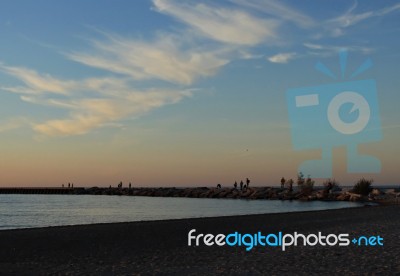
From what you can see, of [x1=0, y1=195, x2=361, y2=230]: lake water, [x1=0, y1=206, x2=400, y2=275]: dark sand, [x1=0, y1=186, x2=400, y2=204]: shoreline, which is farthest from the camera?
[x1=0, y1=186, x2=400, y2=204]: shoreline

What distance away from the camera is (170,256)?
1475 centimetres

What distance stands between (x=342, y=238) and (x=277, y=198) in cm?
5225

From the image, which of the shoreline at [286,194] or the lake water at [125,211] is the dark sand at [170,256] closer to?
the lake water at [125,211]

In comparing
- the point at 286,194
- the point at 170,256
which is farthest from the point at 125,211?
the point at 170,256

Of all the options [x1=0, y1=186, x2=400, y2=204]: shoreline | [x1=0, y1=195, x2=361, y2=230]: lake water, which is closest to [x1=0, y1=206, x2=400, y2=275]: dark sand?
[x1=0, y1=195, x2=361, y2=230]: lake water

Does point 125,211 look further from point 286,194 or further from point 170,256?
point 170,256

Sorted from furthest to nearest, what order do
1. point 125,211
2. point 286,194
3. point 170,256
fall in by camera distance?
point 286,194
point 125,211
point 170,256

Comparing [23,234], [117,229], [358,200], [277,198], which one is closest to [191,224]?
[117,229]

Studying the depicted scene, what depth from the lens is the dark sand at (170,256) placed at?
40.1 ft

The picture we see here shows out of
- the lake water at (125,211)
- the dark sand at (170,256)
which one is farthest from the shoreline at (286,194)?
the dark sand at (170,256)

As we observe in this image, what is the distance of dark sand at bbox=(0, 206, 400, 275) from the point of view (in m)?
12.2

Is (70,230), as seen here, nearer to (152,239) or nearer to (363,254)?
(152,239)

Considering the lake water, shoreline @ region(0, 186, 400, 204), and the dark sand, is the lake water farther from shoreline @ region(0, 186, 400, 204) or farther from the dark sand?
the dark sand

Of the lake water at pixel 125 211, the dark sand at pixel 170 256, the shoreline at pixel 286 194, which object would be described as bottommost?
the dark sand at pixel 170 256
